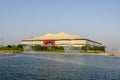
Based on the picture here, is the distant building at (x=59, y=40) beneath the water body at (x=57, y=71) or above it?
above

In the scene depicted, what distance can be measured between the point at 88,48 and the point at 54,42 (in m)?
39.1

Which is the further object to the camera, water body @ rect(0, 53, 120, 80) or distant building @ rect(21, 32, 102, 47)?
distant building @ rect(21, 32, 102, 47)

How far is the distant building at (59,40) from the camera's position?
518 feet

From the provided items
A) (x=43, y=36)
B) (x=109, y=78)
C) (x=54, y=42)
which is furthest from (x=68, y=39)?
(x=109, y=78)

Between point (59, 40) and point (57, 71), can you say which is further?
point (59, 40)

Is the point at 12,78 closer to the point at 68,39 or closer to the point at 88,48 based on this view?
the point at 88,48

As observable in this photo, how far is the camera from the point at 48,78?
76.4 ft

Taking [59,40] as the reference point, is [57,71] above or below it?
below

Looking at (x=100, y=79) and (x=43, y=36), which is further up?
(x=43, y=36)

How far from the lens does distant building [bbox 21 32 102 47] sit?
158 meters

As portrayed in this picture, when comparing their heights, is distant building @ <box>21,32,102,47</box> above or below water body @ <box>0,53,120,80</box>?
above

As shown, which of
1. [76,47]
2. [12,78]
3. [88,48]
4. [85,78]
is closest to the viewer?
[12,78]

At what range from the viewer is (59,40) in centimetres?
16450

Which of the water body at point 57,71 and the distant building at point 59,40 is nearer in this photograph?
the water body at point 57,71
